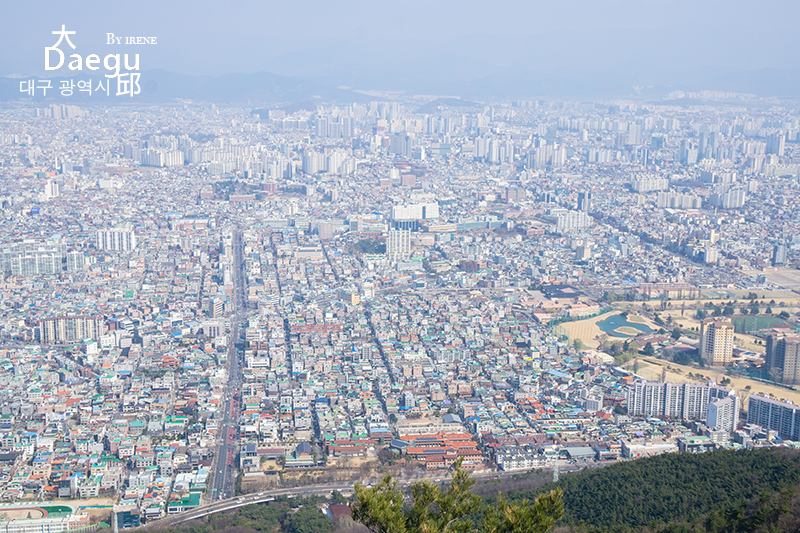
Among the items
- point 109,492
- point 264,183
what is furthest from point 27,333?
point 264,183

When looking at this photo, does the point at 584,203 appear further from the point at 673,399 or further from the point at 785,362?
the point at 673,399

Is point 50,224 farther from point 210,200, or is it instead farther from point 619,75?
point 619,75

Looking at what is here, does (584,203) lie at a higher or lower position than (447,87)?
lower

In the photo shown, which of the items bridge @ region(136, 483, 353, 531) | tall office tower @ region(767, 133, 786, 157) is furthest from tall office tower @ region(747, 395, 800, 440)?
tall office tower @ region(767, 133, 786, 157)

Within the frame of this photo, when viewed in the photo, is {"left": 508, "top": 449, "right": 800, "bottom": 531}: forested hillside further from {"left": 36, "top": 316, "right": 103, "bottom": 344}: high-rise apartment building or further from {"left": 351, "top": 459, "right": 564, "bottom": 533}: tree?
{"left": 36, "top": 316, "right": 103, "bottom": 344}: high-rise apartment building

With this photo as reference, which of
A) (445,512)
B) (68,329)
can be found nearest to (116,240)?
(68,329)

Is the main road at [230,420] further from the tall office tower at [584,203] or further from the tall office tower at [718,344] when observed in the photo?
the tall office tower at [584,203]

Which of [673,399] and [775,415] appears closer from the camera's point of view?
[775,415]
